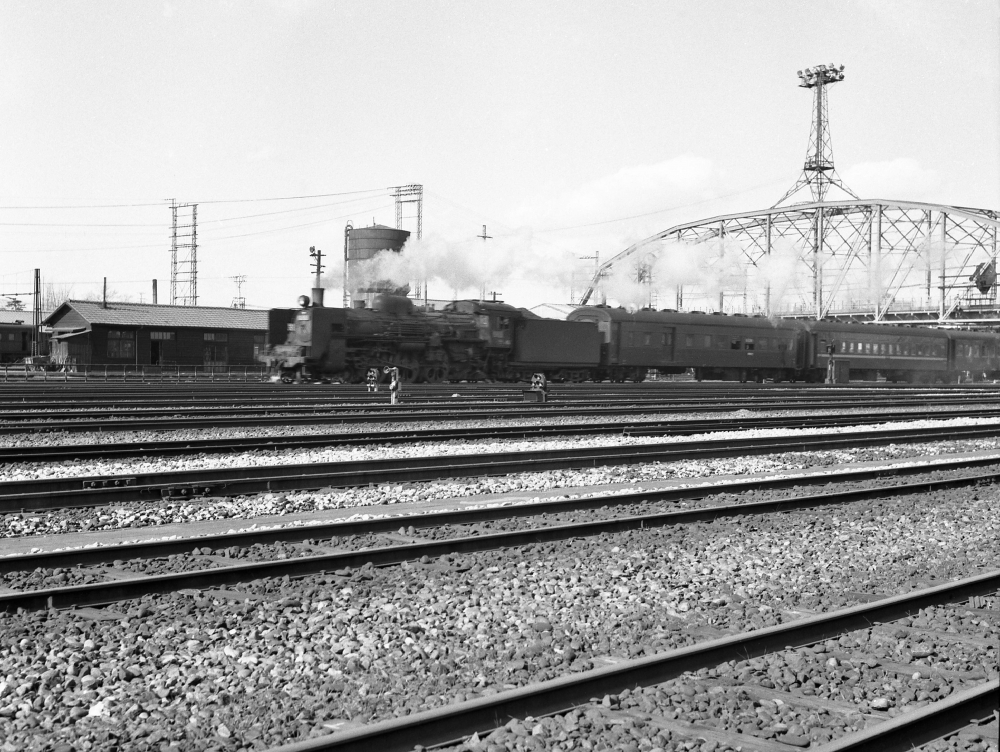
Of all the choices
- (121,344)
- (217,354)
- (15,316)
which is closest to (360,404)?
(121,344)

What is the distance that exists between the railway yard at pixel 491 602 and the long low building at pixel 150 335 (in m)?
42.0

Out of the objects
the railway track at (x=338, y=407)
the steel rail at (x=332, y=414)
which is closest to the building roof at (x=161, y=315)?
the railway track at (x=338, y=407)

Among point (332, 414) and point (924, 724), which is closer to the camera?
point (924, 724)

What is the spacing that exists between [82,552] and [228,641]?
8.66 ft

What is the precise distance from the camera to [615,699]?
16.9 ft

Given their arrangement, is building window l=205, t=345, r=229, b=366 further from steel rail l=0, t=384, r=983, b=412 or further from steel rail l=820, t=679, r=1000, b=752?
steel rail l=820, t=679, r=1000, b=752

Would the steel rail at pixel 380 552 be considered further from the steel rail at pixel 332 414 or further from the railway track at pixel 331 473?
the steel rail at pixel 332 414

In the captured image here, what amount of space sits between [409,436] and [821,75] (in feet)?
280

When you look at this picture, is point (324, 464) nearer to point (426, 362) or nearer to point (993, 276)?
point (426, 362)

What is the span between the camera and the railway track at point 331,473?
11258 mm

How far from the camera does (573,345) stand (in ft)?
133

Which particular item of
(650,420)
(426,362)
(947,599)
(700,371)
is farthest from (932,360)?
(947,599)

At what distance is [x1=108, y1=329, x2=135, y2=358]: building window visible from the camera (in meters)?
54.7

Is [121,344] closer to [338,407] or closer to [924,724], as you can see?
[338,407]
